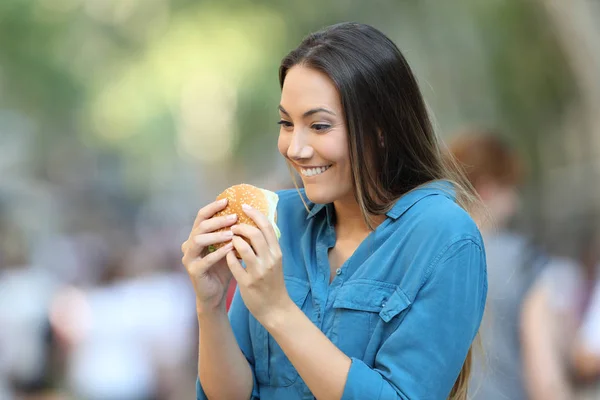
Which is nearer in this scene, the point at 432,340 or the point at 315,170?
the point at 432,340

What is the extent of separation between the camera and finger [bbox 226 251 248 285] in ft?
6.21

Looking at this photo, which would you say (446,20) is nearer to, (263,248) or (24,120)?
(24,120)

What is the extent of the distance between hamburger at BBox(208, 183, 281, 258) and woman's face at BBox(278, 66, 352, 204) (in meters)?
0.13

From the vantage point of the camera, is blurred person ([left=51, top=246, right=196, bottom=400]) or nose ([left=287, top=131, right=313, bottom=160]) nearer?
nose ([left=287, top=131, right=313, bottom=160])

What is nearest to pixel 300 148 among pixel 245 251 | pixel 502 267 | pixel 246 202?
pixel 246 202

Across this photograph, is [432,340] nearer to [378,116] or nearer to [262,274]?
[262,274]

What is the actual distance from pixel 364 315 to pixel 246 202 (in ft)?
1.29

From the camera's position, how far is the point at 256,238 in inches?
74.4

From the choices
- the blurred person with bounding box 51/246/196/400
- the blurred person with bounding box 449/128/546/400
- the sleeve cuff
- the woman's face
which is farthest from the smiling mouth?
the blurred person with bounding box 51/246/196/400

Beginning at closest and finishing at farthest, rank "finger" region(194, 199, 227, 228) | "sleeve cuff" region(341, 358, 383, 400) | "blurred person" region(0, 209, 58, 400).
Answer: "sleeve cuff" region(341, 358, 383, 400) < "finger" region(194, 199, 227, 228) < "blurred person" region(0, 209, 58, 400)

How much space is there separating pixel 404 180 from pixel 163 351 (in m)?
4.88

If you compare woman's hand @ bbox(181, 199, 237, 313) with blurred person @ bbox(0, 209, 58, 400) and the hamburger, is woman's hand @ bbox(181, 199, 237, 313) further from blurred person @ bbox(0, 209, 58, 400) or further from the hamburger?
blurred person @ bbox(0, 209, 58, 400)

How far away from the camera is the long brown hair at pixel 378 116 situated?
2010 mm

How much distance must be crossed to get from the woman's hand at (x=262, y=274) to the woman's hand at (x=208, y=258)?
0.06m
